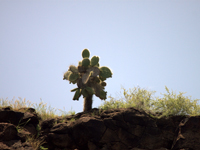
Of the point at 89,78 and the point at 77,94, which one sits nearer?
the point at 77,94

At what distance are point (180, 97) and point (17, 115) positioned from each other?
8408 mm

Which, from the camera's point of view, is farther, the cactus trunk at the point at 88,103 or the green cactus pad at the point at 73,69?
the green cactus pad at the point at 73,69

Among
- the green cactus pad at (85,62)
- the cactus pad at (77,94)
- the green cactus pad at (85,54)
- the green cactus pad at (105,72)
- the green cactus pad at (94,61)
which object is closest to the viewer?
the cactus pad at (77,94)

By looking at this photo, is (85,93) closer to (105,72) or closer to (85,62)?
(105,72)

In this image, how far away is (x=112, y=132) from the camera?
10.1m

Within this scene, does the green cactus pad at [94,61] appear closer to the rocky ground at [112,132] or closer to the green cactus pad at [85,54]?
the green cactus pad at [85,54]

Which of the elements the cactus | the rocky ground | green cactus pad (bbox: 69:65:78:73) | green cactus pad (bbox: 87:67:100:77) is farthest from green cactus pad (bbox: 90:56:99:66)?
the rocky ground

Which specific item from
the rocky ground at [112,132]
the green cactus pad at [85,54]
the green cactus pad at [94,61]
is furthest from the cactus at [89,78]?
the rocky ground at [112,132]

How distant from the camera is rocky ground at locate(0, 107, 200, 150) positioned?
995cm

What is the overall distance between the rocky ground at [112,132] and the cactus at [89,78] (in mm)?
1719

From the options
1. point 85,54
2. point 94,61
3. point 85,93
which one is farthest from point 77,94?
point 85,54

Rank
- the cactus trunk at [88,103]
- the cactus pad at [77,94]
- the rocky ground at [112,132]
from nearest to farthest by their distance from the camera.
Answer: the rocky ground at [112,132]
the cactus pad at [77,94]
the cactus trunk at [88,103]

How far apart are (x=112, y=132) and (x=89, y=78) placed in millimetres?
3667

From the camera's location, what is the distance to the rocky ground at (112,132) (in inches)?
392
